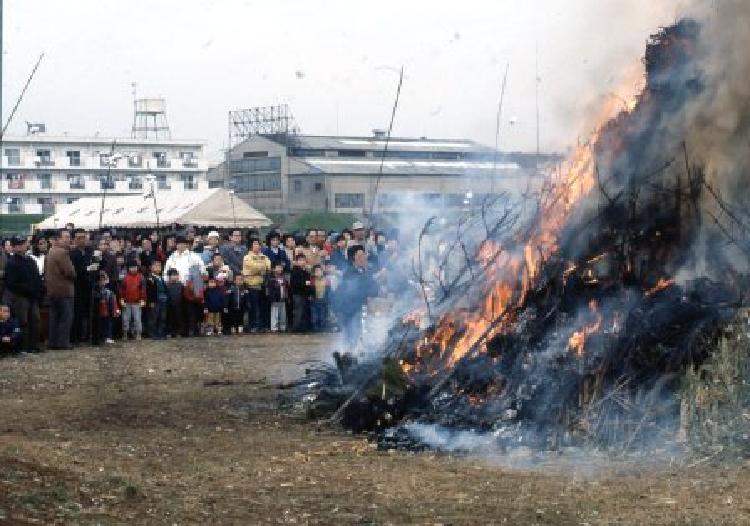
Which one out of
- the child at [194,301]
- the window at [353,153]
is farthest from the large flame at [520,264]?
the window at [353,153]

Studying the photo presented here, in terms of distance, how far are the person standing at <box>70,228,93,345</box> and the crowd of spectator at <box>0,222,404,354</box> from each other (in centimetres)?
2

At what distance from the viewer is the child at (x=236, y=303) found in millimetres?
23047

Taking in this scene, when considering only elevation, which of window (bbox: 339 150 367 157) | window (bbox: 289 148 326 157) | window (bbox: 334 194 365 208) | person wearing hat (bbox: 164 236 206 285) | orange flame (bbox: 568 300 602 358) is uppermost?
window (bbox: 289 148 326 157)

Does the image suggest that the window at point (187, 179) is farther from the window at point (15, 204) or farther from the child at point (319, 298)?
the child at point (319, 298)

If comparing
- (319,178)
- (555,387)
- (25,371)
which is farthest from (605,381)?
(319,178)

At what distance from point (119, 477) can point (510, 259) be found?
5429mm

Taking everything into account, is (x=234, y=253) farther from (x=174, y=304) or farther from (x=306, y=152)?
(x=306, y=152)

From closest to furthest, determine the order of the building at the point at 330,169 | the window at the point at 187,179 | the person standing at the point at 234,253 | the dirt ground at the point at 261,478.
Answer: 1. the dirt ground at the point at 261,478
2. the person standing at the point at 234,253
3. the building at the point at 330,169
4. the window at the point at 187,179

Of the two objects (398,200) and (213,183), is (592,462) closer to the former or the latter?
(398,200)

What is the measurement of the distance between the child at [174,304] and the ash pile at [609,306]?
8851 millimetres

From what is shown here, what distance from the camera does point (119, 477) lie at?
372 inches

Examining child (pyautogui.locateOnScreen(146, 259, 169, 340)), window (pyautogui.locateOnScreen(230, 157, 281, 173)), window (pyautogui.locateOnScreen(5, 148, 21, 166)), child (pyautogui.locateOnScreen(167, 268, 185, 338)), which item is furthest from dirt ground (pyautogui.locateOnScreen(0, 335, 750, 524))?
window (pyautogui.locateOnScreen(5, 148, 21, 166))

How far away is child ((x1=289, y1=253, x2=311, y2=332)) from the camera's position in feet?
75.1

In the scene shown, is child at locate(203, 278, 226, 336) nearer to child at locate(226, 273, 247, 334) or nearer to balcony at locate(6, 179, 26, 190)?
child at locate(226, 273, 247, 334)
